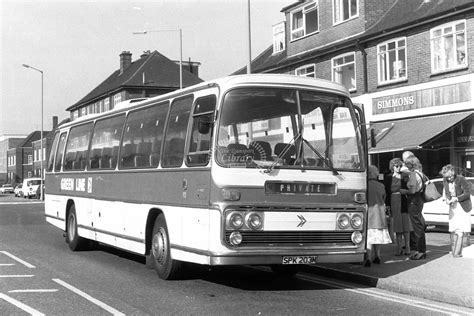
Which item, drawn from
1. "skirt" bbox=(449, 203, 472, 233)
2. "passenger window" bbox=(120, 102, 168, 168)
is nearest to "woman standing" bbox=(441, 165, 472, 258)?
"skirt" bbox=(449, 203, 472, 233)

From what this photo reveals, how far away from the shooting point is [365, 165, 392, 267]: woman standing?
410 inches

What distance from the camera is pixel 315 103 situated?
895cm

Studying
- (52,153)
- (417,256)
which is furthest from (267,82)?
(52,153)

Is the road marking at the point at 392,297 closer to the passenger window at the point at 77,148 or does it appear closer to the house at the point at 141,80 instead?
the passenger window at the point at 77,148

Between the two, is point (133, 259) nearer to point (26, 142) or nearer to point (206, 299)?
point (206, 299)

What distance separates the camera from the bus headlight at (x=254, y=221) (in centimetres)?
812

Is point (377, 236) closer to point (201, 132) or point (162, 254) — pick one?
point (162, 254)

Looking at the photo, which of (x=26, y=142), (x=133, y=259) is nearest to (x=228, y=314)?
(x=133, y=259)

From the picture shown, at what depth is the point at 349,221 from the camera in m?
8.77

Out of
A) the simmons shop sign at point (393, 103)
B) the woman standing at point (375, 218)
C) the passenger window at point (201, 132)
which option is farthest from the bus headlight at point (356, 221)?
the simmons shop sign at point (393, 103)

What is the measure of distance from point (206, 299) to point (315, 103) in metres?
3.11

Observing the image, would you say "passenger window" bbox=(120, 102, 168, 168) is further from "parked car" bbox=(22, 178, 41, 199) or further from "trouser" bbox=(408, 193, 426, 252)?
"parked car" bbox=(22, 178, 41, 199)

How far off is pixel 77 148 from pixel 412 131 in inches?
505

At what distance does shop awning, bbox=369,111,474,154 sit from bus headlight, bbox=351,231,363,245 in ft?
38.0
